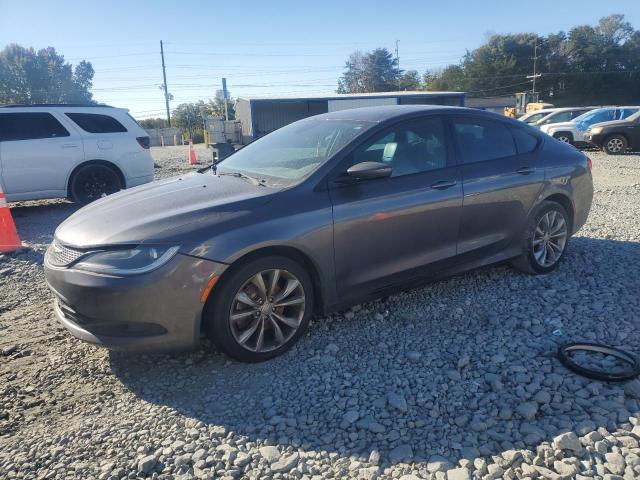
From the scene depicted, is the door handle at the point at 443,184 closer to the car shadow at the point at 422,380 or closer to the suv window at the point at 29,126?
the car shadow at the point at 422,380

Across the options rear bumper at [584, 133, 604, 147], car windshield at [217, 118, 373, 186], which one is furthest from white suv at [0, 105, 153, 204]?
rear bumper at [584, 133, 604, 147]

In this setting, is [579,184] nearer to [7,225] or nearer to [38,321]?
[38,321]

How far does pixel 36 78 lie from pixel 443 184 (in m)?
85.4

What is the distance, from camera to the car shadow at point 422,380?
2477 mm

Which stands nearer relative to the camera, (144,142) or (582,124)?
(144,142)

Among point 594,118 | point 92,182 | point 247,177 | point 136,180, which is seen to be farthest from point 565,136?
point 247,177

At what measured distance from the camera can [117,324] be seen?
282 cm

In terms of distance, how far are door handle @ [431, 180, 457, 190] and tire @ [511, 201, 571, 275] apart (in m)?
1.01

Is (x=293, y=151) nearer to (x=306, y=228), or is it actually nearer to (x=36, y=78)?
(x=306, y=228)

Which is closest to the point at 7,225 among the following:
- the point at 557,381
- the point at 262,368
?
the point at 262,368

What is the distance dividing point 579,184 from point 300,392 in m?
3.56

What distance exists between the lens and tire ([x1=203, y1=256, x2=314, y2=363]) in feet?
9.74

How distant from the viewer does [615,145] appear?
16.2 m

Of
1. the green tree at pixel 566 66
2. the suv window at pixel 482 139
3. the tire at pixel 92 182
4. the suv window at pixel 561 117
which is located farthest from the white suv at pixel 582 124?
the green tree at pixel 566 66
